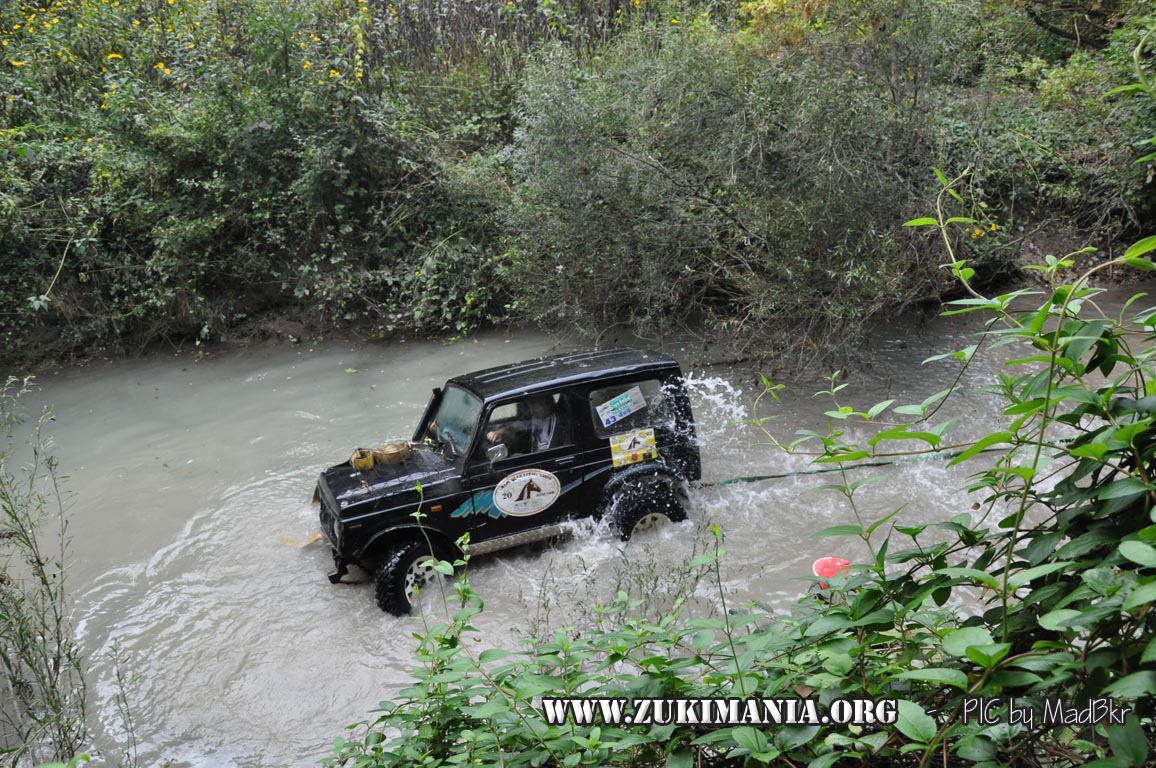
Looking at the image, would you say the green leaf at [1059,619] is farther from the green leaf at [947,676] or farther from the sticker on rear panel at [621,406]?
the sticker on rear panel at [621,406]

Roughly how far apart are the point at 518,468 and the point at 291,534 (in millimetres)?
2420

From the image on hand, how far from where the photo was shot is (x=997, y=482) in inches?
79.7

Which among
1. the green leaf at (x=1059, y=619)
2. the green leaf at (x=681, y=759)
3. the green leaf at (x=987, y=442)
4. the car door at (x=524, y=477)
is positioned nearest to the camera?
the green leaf at (x=1059, y=619)

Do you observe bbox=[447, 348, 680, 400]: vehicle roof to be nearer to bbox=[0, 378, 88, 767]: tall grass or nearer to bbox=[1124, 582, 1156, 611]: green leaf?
bbox=[0, 378, 88, 767]: tall grass

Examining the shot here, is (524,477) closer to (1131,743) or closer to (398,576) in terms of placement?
(398,576)

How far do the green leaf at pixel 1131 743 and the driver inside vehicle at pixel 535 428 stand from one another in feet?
16.6

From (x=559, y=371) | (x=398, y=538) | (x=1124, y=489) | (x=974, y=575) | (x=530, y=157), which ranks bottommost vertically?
(x=398, y=538)

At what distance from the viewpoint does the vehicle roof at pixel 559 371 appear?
6.26 m

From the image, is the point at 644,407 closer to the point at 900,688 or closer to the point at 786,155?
the point at 786,155

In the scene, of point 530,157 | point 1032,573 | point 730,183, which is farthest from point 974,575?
point 530,157

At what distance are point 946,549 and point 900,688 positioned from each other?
1.12ft

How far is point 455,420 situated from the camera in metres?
6.48

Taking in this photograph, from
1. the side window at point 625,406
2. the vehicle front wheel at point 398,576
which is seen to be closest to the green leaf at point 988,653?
the vehicle front wheel at point 398,576

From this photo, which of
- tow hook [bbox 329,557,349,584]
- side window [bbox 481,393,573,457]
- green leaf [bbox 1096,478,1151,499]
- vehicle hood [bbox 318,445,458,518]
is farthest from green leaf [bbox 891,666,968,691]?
tow hook [bbox 329,557,349,584]
